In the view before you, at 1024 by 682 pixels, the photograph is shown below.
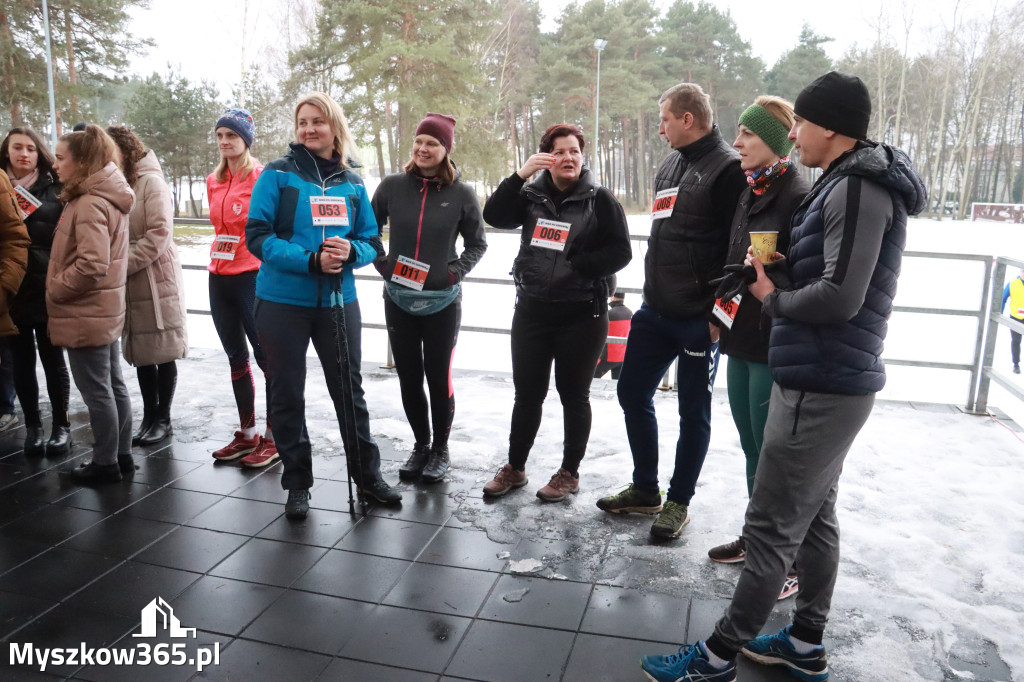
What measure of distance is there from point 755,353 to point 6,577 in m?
2.48

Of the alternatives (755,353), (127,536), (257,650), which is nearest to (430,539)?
(257,650)

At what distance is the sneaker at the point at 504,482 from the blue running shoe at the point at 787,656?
1267 mm

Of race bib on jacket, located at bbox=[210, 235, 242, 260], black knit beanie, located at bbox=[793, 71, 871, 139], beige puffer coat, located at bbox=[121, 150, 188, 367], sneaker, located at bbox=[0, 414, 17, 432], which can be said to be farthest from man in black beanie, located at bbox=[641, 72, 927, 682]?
sneaker, located at bbox=[0, 414, 17, 432]

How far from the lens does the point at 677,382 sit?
8.77 ft

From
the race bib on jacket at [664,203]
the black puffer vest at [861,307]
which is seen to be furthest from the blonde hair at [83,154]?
the black puffer vest at [861,307]

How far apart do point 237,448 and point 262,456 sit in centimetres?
16

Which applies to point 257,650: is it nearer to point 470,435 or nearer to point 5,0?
point 470,435

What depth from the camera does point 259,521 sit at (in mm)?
2824

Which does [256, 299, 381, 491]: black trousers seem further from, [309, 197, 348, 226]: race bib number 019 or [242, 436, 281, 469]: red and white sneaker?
[242, 436, 281, 469]: red and white sneaker

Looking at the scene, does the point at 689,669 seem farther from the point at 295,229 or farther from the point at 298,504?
the point at 295,229

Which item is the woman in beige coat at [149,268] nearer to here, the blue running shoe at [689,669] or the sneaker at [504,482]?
the sneaker at [504,482]

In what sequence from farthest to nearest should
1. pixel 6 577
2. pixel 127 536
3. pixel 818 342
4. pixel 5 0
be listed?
pixel 5 0
pixel 127 536
pixel 6 577
pixel 818 342

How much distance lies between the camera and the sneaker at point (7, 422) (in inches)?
152

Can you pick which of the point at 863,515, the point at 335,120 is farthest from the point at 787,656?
the point at 335,120
